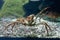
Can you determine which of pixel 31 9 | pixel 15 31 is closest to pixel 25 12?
pixel 31 9


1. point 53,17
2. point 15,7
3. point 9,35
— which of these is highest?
point 15,7

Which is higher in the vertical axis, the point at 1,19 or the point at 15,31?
the point at 1,19

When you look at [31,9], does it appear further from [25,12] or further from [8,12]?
[8,12]

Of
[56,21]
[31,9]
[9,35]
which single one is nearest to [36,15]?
[31,9]

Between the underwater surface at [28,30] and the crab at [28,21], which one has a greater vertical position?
the crab at [28,21]

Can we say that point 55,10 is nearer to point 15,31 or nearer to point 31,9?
point 31,9

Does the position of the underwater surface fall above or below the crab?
below
